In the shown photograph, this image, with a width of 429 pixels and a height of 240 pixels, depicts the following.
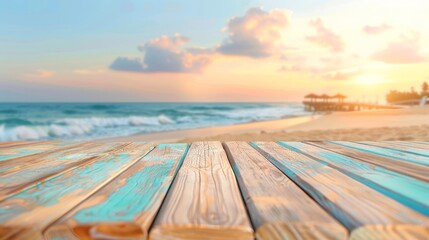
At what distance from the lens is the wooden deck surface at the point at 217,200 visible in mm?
507

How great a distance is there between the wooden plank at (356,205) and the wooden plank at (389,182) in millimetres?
30

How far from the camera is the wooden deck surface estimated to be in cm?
51

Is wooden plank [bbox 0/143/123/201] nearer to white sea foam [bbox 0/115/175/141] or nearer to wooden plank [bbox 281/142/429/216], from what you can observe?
wooden plank [bbox 281/142/429/216]

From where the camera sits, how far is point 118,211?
580 millimetres

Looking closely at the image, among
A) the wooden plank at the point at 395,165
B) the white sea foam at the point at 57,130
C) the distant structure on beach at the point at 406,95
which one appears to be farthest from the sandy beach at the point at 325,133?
the distant structure on beach at the point at 406,95

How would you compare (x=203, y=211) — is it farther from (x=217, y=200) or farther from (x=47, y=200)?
(x=47, y=200)

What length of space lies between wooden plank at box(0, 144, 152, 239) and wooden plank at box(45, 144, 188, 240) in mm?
32

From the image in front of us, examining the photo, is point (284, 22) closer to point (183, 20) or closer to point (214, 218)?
point (183, 20)

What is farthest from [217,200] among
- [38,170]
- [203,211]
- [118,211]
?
[38,170]

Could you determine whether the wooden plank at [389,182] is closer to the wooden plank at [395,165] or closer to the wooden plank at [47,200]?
the wooden plank at [395,165]

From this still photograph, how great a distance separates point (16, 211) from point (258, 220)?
52 cm

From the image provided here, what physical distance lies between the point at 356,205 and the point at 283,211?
0.17 meters

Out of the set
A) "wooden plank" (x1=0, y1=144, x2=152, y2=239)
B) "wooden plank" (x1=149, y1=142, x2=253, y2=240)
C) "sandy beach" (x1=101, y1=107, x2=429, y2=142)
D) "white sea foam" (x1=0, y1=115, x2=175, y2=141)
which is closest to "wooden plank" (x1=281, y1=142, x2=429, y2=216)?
Result: "wooden plank" (x1=149, y1=142, x2=253, y2=240)

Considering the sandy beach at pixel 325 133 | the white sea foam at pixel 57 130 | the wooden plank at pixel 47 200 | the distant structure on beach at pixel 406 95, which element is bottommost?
the white sea foam at pixel 57 130
